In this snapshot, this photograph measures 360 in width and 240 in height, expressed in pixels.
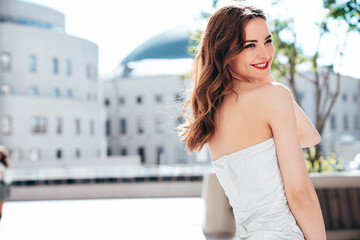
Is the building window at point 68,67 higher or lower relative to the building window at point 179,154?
higher

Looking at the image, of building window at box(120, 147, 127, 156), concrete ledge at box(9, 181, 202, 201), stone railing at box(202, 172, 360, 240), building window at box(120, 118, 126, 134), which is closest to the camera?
stone railing at box(202, 172, 360, 240)

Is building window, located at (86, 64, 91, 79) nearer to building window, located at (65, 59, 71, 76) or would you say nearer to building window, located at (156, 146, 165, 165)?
building window, located at (65, 59, 71, 76)

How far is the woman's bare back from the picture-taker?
1555 mm

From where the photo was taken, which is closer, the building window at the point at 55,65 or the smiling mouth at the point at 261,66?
the smiling mouth at the point at 261,66

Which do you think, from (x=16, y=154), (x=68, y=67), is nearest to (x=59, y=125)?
(x=16, y=154)

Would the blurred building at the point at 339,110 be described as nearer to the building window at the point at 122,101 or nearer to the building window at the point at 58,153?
the building window at the point at 122,101

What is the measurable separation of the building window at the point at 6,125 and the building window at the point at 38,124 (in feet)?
6.09

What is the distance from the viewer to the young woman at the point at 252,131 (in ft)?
4.96

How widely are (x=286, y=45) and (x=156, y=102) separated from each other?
48.8 metres

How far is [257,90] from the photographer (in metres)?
1.56

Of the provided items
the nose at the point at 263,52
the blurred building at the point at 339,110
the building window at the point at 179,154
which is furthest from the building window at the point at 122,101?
the nose at the point at 263,52

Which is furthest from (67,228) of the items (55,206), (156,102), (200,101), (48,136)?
(156,102)

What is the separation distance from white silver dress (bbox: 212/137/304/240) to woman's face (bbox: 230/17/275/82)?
10.9 inches

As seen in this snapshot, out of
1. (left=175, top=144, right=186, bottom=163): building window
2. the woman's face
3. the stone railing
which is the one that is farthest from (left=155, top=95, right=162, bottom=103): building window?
the woman's face
